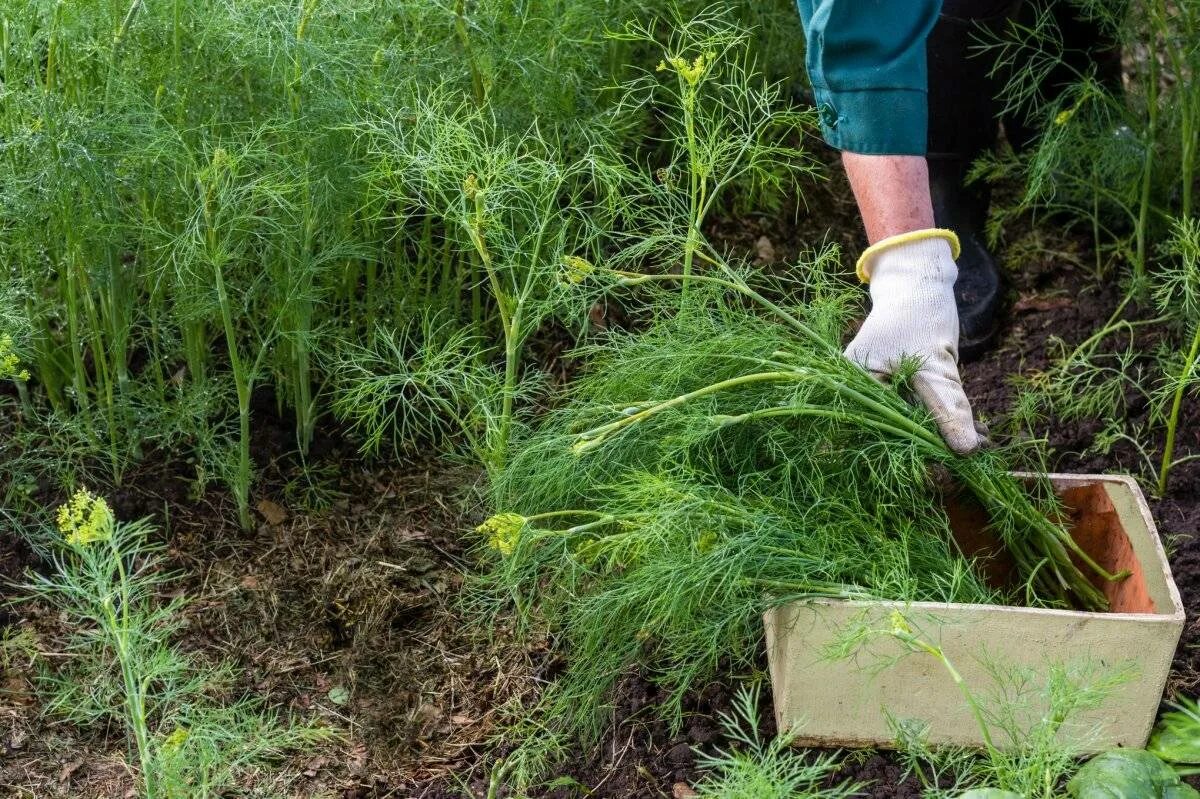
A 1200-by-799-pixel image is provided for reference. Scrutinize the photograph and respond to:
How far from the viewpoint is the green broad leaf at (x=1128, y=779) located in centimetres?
183

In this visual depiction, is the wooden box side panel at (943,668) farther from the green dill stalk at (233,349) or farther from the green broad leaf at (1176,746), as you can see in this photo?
the green dill stalk at (233,349)

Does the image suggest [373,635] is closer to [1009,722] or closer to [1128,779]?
[1009,722]

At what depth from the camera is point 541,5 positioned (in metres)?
2.91

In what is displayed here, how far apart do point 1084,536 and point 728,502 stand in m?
0.75

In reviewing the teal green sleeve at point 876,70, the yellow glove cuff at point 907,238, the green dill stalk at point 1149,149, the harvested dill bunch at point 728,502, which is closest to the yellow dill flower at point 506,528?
the harvested dill bunch at point 728,502

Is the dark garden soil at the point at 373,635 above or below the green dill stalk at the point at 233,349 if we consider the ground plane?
below

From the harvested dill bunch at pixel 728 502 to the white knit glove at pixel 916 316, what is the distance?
0.07 metres

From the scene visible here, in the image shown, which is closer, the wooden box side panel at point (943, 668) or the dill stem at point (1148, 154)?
the wooden box side panel at point (943, 668)

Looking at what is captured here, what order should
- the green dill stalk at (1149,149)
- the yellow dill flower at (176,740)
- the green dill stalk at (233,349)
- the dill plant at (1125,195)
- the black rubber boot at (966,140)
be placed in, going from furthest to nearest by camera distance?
the black rubber boot at (966,140)
the green dill stalk at (1149,149)
the dill plant at (1125,195)
the green dill stalk at (233,349)
the yellow dill flower at (176,740)

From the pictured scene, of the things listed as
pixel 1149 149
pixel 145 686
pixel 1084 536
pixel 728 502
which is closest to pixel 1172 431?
pixel 1084 536

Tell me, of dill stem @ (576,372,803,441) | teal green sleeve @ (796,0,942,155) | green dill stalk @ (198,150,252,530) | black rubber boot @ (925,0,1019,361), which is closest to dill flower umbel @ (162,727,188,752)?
dill stem @ (576,372,803,441)

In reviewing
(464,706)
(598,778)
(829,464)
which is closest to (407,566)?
(464,706)

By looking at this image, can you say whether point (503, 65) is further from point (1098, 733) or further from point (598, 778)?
point (1098, 733)

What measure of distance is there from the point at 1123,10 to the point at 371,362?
2068mm
